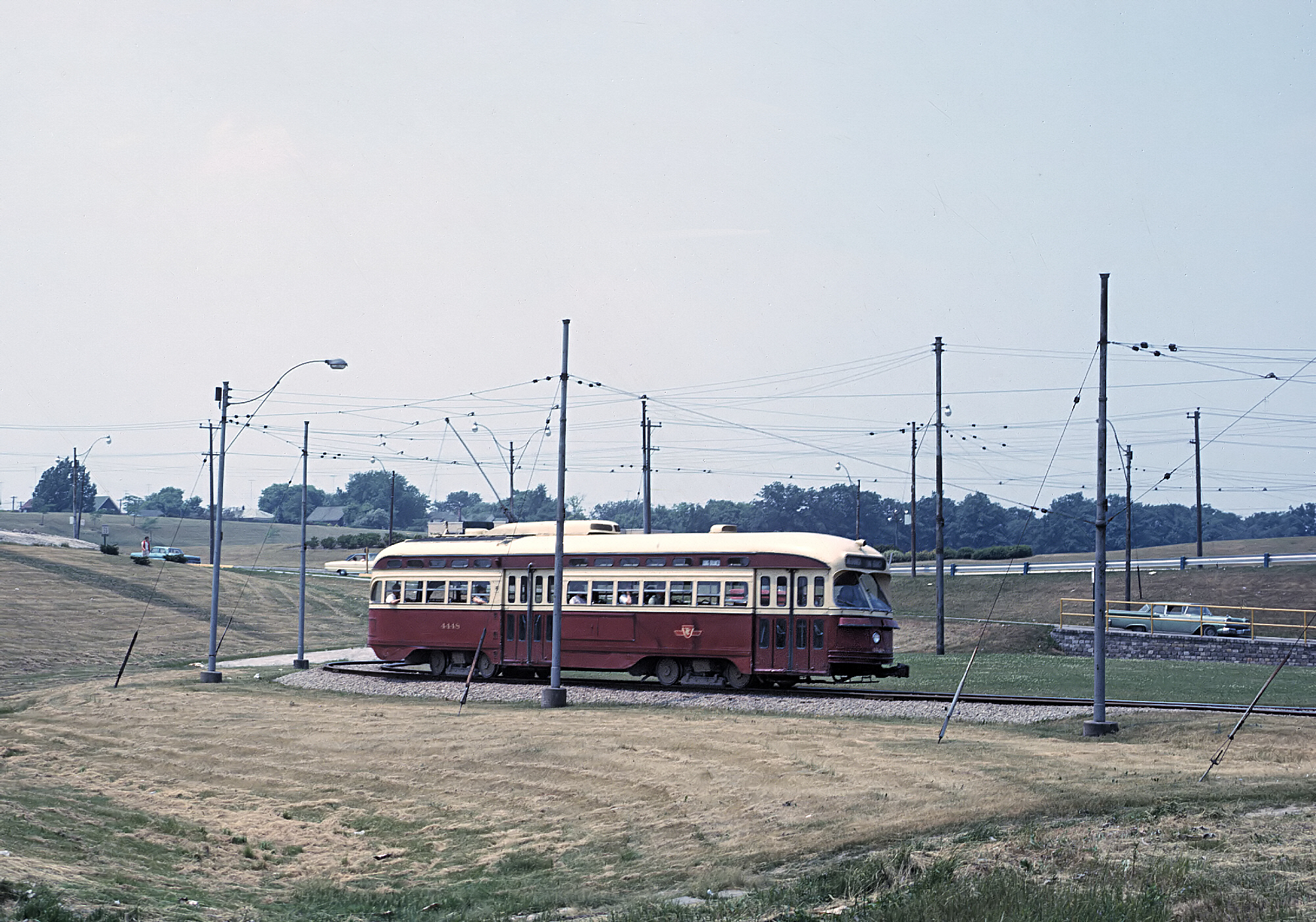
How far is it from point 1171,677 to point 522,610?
1800cm

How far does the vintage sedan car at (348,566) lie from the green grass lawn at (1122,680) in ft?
194

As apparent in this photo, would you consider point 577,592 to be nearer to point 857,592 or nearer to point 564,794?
point 857,592

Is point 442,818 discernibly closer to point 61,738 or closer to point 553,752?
point 553,752

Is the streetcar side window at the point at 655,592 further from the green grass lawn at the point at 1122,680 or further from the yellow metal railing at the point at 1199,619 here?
the yellow metal railing at the point at 1199,619

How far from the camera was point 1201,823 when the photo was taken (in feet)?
48.6

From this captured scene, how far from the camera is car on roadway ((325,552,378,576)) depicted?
317 feet

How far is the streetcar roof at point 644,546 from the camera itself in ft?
98.2

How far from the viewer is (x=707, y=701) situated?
2830 centimetres

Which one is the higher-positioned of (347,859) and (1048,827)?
(1048,827)

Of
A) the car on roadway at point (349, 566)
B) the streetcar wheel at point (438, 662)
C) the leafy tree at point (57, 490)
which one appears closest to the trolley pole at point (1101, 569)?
the streetcar wheel at point (438, 662)

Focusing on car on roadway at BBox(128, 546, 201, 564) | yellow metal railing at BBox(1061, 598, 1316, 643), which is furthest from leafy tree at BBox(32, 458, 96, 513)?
yellow metal railing at BBox(1061, 598, 1316, 643)

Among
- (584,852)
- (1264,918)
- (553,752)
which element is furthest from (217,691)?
(1264,918)

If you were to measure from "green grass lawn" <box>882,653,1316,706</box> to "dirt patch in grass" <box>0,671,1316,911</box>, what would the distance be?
6910 mm

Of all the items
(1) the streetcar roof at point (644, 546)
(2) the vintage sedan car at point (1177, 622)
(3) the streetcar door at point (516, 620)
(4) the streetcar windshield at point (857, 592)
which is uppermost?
(1) the streetcar roof at point (644, 546)
